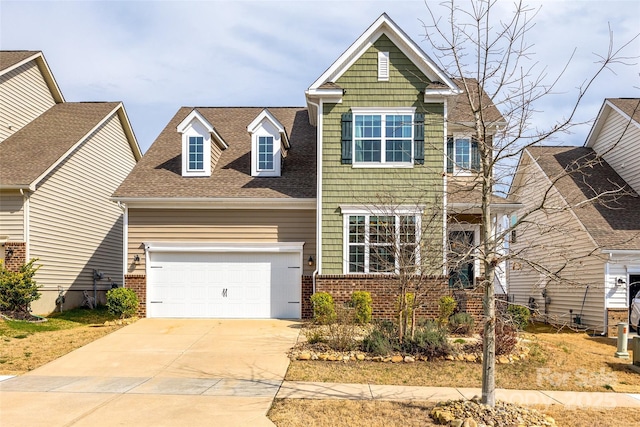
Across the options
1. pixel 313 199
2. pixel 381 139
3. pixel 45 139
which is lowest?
pixel 313 199

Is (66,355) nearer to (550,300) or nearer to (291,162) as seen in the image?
(291,162)

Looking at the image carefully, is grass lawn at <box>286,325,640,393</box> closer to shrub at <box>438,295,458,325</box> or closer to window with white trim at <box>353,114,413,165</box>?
shrub at <box>438,295,458,325</box>

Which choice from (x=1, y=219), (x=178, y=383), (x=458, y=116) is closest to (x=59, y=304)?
(x=1, y=219)

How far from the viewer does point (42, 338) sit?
1458cm

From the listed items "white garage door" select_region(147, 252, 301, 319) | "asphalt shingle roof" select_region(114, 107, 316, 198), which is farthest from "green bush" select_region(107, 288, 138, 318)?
"asphalt shingle roof" select_region(114, 107, 316, 198)

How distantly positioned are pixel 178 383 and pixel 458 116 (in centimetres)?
1338

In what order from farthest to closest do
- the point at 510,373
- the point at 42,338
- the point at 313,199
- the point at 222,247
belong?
the point at 222,247 → the point at 313,199 → the point at 42,338 → the point at 510,373

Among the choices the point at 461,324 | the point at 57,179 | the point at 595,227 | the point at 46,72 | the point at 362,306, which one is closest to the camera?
the point at 461,324

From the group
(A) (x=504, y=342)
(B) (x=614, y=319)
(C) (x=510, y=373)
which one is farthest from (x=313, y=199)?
(B) (x=614, y=319)

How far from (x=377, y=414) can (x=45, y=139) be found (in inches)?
678

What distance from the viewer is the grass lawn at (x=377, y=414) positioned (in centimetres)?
845


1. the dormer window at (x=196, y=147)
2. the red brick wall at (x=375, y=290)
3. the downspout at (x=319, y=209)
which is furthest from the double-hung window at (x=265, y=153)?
the red brick wall at (x=375, y=290)

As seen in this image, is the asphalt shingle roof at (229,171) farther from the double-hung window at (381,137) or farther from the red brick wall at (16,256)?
the red brick wall at (16,256)

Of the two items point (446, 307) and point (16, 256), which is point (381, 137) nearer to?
point (446, 307)
